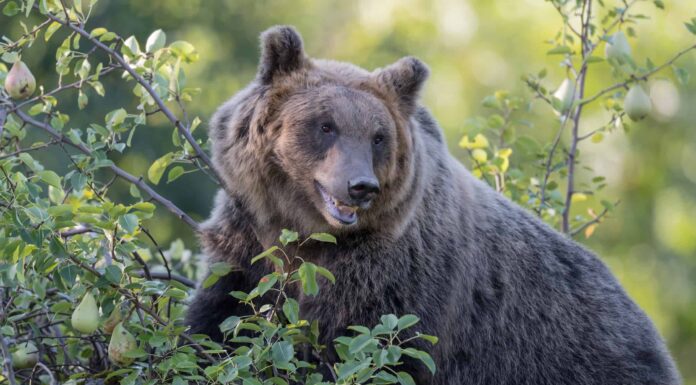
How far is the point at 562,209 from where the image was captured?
606 cm

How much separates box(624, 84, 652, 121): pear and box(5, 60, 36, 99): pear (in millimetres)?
2851

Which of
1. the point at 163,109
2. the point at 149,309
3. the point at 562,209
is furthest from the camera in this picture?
the point at 562,209

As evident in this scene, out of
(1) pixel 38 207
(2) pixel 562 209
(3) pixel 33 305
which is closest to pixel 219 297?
(3) pixel 33 305

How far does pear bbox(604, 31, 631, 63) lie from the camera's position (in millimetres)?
5422

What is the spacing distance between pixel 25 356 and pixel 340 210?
147 centimetres

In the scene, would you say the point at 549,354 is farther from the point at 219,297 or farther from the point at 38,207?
the point at 38,207

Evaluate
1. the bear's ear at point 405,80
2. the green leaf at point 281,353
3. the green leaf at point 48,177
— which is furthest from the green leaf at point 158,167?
the green leaf at point 281,353

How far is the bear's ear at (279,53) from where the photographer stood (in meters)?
4.86

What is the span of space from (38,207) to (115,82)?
40.9 ft

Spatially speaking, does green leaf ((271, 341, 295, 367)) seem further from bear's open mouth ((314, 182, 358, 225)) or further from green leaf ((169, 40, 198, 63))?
green leaf ((169, 40, 198, 63))

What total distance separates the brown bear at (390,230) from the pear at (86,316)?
44.1 inches

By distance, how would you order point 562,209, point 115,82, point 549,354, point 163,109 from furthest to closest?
point 115,82
point 562,209
point 549,354
point 163,109

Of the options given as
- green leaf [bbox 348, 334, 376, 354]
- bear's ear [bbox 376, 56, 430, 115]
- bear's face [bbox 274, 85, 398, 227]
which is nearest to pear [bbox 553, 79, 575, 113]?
bear's ear [bbox 376, 56, 430, 115]

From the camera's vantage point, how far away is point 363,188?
4.49 meters
